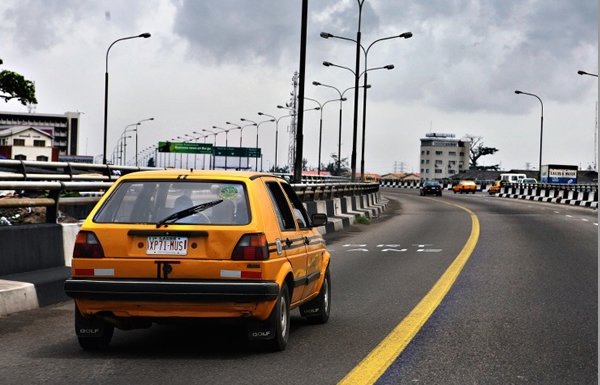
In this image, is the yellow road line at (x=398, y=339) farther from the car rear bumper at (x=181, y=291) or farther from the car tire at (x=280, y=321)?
the car rear bumper at (x=181, y=291)

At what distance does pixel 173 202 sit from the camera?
7547 millimetres

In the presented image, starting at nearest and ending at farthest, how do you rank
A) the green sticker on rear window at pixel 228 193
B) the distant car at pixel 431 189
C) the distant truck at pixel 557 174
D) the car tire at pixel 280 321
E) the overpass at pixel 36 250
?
1. the car tire at pixel 280 321
2. the green sticker on rear window at pixel 228 193
3. the overpass at pixel 36 250
4. the distant car at pixel 431 189
5. the distant truck at pixel 557 174

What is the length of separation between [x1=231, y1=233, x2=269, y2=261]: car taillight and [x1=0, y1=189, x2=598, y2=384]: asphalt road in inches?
23.8

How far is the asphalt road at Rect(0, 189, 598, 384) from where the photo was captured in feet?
21.5

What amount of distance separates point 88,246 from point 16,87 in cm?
4660

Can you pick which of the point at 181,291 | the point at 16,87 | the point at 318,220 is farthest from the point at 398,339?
the point at 16,87

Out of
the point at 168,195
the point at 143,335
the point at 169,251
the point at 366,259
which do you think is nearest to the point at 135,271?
the point at 169,251

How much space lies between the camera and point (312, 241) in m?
8.92

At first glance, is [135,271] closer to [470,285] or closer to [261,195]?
[261,195]

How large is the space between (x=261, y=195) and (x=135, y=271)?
118 cm

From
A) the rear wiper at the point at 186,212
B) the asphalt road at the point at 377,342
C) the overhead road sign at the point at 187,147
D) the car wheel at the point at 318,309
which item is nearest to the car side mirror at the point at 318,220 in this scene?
the car wheel at the point at 318,309

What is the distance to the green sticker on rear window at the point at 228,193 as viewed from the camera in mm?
7461

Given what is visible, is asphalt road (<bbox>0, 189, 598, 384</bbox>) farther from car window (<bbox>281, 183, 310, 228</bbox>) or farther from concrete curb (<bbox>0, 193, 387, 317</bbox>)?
car window (<bbox>281, 183, 310, 228</bbox>)

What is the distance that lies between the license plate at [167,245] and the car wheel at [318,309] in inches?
80.4
